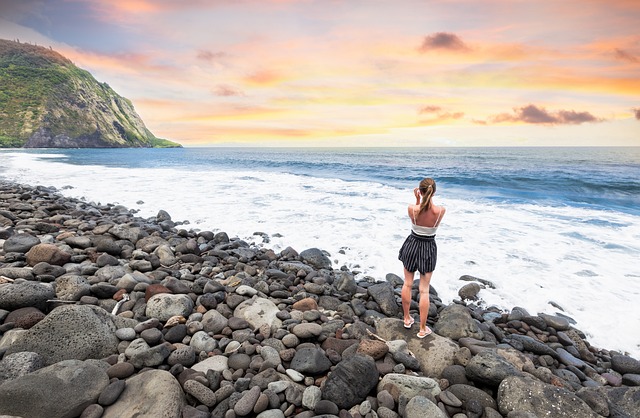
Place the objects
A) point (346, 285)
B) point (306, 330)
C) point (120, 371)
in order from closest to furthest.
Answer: point (120, 371) → point (306, 330) → point (346, 285)

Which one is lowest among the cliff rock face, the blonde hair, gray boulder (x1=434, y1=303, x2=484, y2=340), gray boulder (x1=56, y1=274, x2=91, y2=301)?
gray boulder (x1=434, y1=303, x2=484, y2=340)

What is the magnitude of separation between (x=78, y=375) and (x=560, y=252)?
11566 mm

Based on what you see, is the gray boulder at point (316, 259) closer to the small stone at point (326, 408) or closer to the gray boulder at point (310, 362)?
the gray boulder at point (310, 362)

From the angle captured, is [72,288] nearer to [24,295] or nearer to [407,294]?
[24,295]

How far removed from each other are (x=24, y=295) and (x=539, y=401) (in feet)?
20.7

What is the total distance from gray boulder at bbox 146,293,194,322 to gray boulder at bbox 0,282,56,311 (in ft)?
4.17

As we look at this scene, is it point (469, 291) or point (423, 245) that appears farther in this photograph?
point (469, 291)

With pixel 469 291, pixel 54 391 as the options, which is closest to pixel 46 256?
pixel 54 391

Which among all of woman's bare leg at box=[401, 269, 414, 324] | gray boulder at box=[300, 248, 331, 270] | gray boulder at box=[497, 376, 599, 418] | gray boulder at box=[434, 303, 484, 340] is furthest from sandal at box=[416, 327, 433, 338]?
gray boulder at box=[300, 248, 331, 270]

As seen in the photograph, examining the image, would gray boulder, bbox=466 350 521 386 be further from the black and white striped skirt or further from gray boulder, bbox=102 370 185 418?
gray boulder, bbox=102 370 185 418

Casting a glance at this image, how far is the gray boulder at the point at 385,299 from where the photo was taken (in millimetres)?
5605

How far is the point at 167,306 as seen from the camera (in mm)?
4617

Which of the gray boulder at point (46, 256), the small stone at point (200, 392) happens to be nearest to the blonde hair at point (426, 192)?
the small stone at point (200, 392)

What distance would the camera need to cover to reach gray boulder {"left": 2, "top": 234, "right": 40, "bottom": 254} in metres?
5.96
